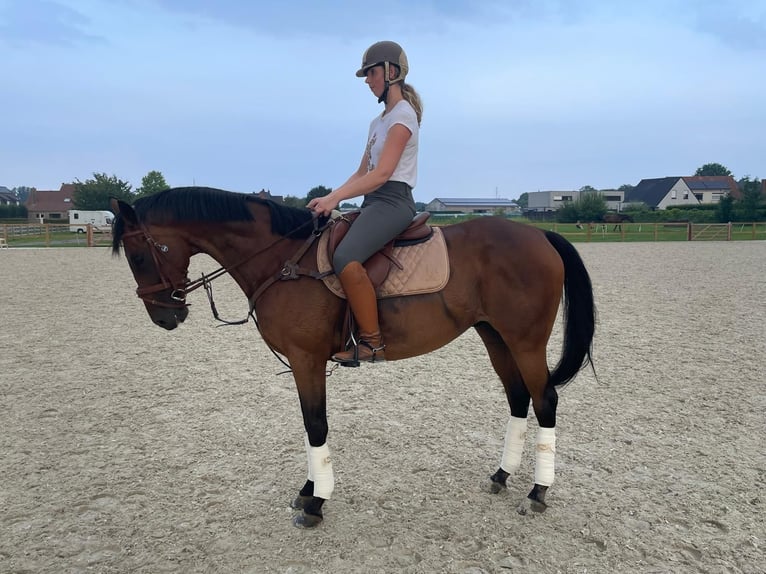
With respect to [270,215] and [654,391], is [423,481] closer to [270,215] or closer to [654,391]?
[270,215]

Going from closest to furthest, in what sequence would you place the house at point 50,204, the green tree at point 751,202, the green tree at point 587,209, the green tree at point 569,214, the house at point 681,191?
the green tree at point 751,202, the green tree at point 587,209, the green tree at point 569,214, the house at point 681,191, the house at point 50,204

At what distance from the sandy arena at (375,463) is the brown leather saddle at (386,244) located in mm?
1582

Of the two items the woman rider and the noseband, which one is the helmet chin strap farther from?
the noseband

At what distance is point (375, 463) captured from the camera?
3.98 metres

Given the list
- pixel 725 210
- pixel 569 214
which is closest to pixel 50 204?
pixel 569 214

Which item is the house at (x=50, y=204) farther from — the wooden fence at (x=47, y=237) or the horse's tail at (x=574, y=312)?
the horse's tail at (x=574, y=312)

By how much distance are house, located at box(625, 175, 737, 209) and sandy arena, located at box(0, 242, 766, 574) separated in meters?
74.7

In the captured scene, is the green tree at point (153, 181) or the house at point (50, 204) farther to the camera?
the house at point (50, 204)

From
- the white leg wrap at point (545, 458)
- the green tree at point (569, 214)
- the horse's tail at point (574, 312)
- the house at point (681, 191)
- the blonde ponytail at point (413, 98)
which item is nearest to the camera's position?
the blonde ponytail at point (413, 98)

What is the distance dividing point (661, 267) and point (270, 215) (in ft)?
56.8

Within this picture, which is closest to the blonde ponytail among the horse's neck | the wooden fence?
the horse's neck

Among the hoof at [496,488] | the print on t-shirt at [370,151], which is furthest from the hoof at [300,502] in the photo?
the print on t-shirt at [370,151]

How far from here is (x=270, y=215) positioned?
10.7ft

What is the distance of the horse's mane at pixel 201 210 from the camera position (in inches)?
122
